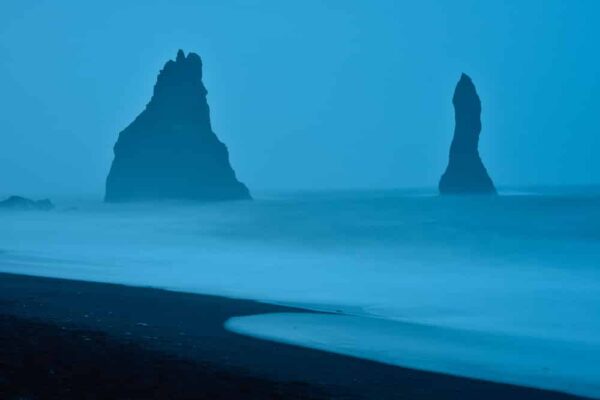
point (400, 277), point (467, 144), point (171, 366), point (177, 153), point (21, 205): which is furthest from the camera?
point (177, 153)

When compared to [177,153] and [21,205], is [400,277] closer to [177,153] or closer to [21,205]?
[21,205]

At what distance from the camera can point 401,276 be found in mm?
24734

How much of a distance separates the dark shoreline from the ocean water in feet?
2.52

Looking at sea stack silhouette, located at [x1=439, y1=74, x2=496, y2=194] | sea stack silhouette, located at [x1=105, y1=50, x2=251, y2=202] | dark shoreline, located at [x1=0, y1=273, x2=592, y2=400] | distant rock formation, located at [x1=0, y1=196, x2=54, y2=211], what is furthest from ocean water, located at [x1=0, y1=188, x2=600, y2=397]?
sea stack silhouette, located at [x1=105, y1=50, x2=251, y2=202]

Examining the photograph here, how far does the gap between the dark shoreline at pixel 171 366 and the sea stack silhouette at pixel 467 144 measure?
90672 mm

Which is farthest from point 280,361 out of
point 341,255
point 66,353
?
point 341,255

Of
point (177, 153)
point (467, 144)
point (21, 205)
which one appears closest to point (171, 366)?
point (21, 205)

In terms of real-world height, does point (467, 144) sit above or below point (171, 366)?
above

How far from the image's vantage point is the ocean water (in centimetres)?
1143

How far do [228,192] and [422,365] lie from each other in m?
93.8

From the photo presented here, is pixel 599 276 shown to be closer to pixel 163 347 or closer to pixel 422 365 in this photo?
pixel 422 365

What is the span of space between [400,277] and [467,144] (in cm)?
7919

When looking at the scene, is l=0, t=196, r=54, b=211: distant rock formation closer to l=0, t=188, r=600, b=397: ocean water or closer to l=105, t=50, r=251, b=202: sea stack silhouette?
l=105, t=50, r=251, b=202: sea stack silhouette

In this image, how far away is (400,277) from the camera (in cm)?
2438
